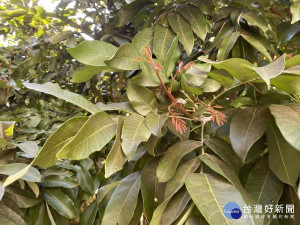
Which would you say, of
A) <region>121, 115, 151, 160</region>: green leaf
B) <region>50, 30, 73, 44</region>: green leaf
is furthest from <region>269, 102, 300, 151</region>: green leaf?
<region>50, 30, 73, 44</region>: green leaf

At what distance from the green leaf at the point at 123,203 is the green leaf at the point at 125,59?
0.76 ft

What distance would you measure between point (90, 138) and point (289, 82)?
341 millimetres

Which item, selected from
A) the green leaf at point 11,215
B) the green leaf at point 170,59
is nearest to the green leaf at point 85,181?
the green leaf at point 11,215

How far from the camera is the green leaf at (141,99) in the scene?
501 millimetres

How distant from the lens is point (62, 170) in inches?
27.9

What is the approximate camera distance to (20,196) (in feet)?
2.07

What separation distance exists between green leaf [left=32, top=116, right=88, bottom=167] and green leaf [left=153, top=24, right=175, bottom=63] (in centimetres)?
29

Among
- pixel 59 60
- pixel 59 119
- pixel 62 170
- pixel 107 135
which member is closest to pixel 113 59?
pixel 107 135

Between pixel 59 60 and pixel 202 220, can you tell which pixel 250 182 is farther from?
pixel 59 60

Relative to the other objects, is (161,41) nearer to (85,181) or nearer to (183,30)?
(183,30)

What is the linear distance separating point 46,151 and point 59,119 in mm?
587

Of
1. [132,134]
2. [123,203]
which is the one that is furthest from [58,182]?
[132,134]

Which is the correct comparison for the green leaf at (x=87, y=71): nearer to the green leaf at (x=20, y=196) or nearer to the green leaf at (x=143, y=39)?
the green leaf at (x=143, y=39)

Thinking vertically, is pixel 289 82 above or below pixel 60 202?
above
